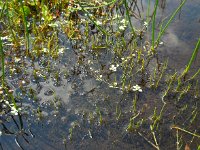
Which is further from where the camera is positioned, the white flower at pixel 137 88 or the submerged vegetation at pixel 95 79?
the white flower at pixel 137 88

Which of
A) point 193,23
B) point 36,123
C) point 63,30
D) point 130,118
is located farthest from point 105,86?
point 193,23

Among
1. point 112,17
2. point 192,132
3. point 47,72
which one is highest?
point 112,17

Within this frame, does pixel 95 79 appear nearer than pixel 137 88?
No

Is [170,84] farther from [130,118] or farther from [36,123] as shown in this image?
[36,123]

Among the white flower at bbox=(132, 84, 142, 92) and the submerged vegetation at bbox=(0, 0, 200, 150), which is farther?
the white flower at bbox=(132, 84, 142, 92)

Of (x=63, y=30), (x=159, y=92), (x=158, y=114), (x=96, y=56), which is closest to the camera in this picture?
(x=158, y=114)

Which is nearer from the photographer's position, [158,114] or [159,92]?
[158,114]

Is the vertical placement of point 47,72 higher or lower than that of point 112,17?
lower

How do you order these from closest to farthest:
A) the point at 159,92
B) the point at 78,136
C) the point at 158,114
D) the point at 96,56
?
1. the point at 78,136
2. the point at 158,114
3. the point at 159,92
4. the point at 96,56
